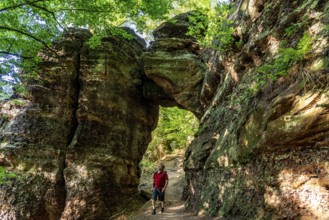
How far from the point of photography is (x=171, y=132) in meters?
23.7

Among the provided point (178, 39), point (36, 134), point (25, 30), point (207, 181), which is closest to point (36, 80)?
point (36, 134)

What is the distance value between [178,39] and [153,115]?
4617 millimetres

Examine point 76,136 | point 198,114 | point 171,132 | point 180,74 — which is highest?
point 180,74

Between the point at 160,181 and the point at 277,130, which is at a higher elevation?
the point at 277,130

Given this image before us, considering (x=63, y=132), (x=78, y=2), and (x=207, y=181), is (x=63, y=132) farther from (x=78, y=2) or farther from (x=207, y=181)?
(x=207, y=181)

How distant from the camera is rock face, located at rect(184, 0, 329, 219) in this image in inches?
154

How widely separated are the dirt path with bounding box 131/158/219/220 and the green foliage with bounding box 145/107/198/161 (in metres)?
2.00

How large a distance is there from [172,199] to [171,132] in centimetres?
1216

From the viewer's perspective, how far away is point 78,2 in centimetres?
758

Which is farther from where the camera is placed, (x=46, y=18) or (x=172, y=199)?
(x=172, y=199)

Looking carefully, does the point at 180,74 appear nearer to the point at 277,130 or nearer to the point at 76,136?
the point at 76,136

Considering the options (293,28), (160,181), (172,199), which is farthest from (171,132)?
(293,28)

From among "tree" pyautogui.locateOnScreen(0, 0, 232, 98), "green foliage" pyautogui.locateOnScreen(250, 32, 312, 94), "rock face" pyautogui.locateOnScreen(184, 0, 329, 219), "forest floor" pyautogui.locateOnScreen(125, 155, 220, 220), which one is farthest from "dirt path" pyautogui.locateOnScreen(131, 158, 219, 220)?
"tree" pyautogui.locateOnScreen(0, 0, 232, 98)

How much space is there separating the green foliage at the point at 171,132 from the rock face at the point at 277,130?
10231 mm
